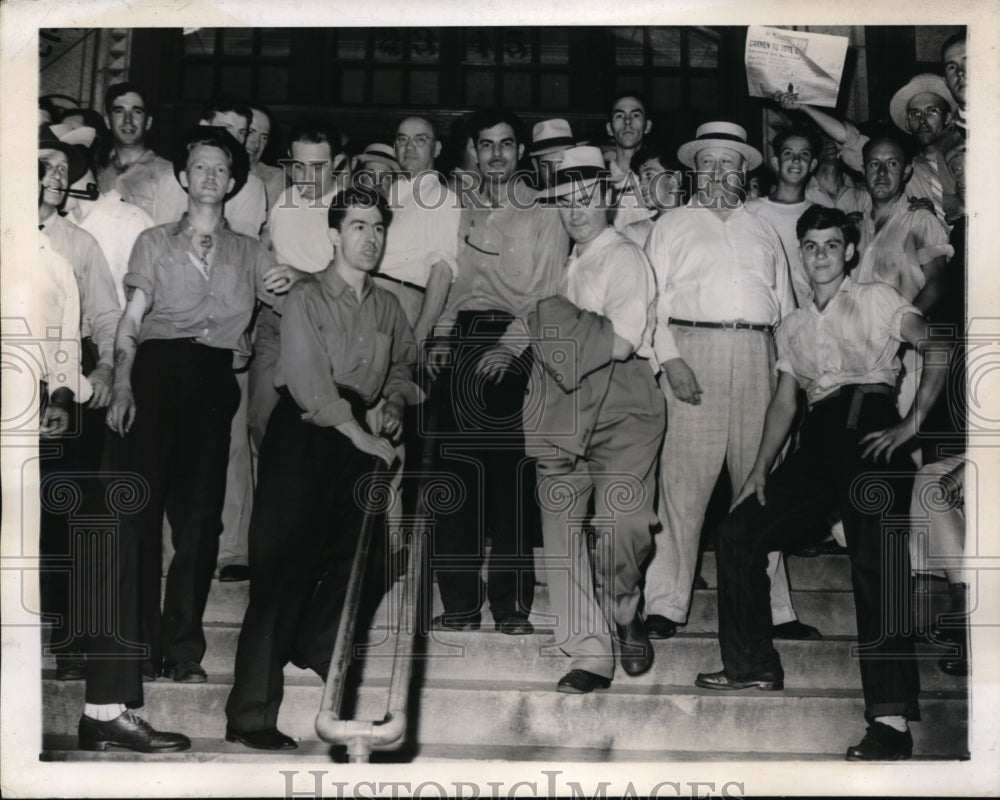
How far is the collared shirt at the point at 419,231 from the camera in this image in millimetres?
4922

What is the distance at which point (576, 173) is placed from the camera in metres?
4.93

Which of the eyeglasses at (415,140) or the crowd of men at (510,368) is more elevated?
the eyeglasses at (415,140)

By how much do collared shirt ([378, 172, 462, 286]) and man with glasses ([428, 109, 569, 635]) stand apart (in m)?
0.06

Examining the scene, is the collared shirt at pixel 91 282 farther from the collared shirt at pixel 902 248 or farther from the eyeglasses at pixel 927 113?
the eyeglasses at pixel 927 113

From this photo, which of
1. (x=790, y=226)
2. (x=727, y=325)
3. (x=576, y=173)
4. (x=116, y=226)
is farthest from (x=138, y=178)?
(x=790, y=226)

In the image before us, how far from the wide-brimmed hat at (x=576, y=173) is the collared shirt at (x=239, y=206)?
1255mm

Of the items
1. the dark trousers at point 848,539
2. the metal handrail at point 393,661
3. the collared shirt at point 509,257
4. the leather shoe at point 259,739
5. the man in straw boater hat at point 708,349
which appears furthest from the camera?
the collared shirt at point 509,257

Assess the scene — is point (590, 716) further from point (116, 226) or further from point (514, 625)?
point (116, 226)

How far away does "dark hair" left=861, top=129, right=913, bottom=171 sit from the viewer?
501 cm

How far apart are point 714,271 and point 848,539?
1.30 meters

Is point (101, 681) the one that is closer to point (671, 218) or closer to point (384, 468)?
point (384, 468)

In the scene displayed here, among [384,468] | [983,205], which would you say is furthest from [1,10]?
[983,205]

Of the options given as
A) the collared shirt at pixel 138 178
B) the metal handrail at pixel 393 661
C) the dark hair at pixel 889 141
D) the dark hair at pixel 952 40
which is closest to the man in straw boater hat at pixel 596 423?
the metal handrail at pixel 393 661

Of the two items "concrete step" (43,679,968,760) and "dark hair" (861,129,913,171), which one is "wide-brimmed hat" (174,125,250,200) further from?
"dark hair" (861,129,913,171)
